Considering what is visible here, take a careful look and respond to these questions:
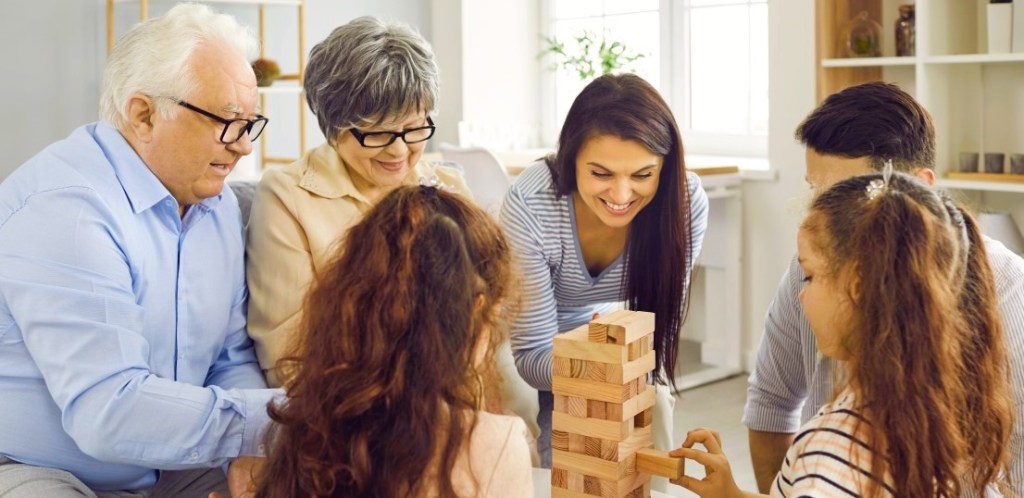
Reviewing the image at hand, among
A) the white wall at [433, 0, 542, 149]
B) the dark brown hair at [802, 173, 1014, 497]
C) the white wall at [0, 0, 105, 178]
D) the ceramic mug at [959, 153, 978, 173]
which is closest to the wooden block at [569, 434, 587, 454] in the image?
the dark brown hair at [802, 173, 1014, 497]

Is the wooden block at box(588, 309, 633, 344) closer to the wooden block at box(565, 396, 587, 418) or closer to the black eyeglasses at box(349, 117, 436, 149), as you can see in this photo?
the wooden block at box(565, 396, 587, 418)

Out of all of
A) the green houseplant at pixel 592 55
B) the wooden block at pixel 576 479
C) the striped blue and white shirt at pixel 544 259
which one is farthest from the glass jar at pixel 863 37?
the wooden block at pixel 576 479

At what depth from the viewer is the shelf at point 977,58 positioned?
128 inches

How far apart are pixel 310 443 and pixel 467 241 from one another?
287 millimetres

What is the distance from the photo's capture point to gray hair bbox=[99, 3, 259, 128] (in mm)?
1737

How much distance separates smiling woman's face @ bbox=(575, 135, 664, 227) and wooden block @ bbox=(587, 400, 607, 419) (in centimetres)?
61

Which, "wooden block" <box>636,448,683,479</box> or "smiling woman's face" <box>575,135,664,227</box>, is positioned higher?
"smiling woman's face" <box>575,135,664,227</box>

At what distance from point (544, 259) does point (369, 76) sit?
1.62ft

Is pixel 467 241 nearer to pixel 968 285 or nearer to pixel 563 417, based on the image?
pixel 563 417

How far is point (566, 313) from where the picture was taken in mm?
2311

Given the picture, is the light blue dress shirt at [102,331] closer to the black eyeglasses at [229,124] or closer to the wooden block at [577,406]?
the black eyeglasses at [229,124]

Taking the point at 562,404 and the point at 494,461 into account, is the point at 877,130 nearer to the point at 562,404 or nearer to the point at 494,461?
the point at 562,404

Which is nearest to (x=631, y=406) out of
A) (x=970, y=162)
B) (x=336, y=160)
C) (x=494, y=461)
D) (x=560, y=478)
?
(x=560, y=478)

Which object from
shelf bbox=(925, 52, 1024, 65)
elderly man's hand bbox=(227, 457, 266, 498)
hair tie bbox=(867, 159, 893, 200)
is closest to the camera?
hair tie bbox=(867, 159, 893, 200)
